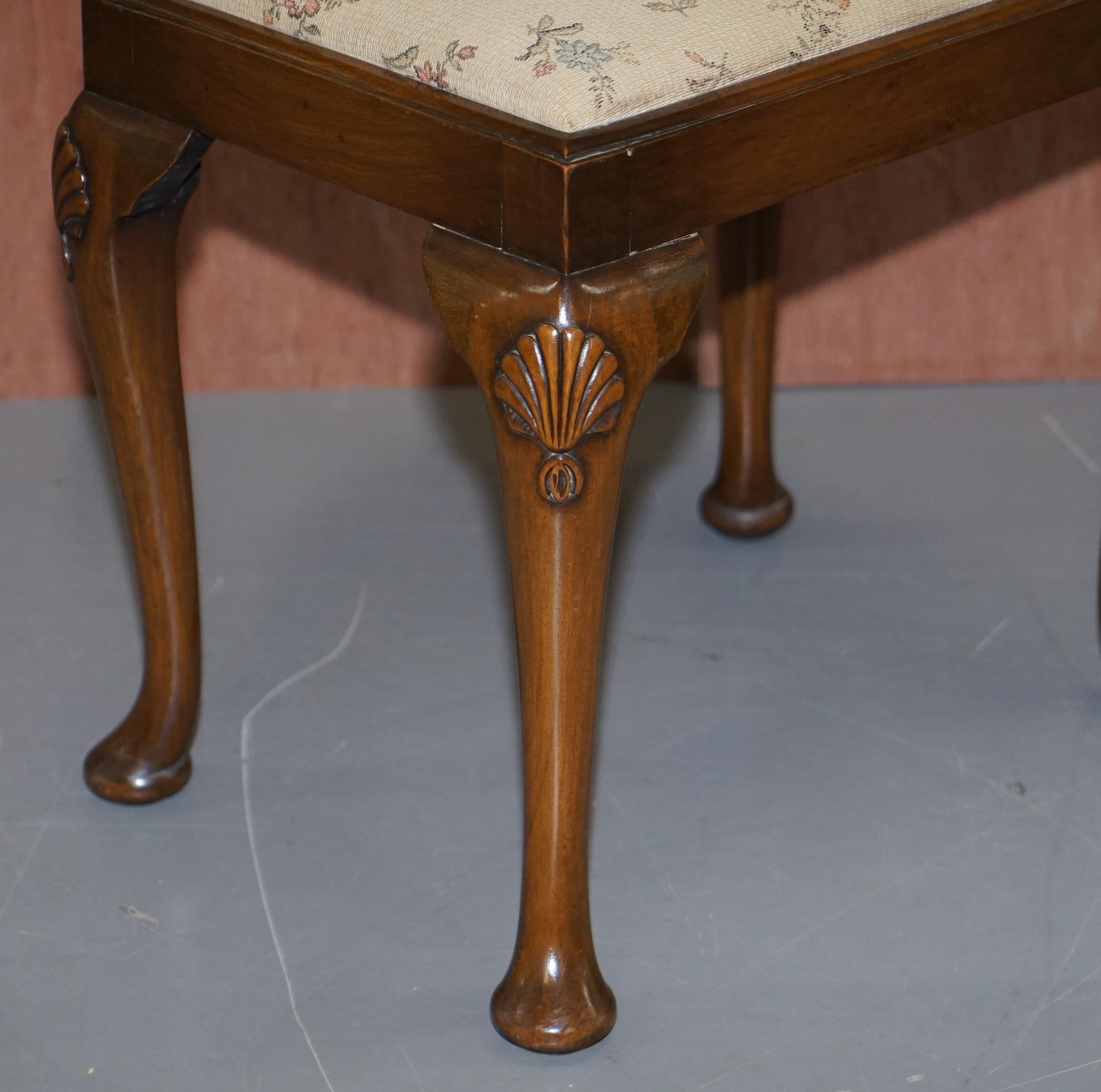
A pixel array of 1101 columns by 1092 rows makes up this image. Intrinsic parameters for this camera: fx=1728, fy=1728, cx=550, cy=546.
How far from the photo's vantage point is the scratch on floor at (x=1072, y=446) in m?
1.60

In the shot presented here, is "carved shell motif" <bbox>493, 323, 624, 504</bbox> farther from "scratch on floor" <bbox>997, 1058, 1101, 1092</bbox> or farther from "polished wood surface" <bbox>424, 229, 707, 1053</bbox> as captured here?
"scratch on floor" <bbox>997, 1058, 1101, 1092</bbox>

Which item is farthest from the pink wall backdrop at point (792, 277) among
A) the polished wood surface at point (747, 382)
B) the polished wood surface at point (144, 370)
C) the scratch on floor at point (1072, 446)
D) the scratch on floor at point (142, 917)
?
the scratch on floor at point (142, 917)

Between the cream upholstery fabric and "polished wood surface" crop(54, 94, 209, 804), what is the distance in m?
0.15

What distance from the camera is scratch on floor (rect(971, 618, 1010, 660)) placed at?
1.31m

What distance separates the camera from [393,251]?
5.72 ft

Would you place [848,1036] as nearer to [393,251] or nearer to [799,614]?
[799,614]

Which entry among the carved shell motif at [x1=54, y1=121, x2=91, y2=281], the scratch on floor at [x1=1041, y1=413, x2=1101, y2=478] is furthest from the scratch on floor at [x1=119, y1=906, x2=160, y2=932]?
the scratch on floor at [x1=1041, y1=413, x2=1101, y2=478]

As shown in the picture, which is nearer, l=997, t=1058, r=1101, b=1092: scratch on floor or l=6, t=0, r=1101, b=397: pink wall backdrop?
l=997, t=1058, r=1101, b=1092: scratch on floor

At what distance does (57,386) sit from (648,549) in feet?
2.21

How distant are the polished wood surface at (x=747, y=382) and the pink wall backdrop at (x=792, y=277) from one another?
0.31m

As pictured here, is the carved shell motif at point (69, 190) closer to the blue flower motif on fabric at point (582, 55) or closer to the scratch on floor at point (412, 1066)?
the blue flower motif on fabric at point (582, 55)

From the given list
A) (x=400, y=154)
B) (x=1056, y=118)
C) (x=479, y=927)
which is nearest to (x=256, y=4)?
(x=400, y=154)

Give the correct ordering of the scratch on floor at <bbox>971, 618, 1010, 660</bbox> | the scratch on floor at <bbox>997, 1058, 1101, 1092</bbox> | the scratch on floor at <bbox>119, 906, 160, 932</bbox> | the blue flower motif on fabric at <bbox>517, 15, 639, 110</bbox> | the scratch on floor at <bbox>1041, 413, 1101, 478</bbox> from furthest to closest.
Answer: the scratch on floor at <bbox>1041, 413, 1101, 478</bbox> < the scratch on floor at <bbox>971, 618, 1010, 660</bbox> < the scratch on floor at <bbox>119, 906, 160, 932</bbox> < the scratch on floor at <bbox>997, 1058, 1101, 1092</bbox> < the blue flower motif on fabric at <bbox>517, 15, 639, 110</bbox>

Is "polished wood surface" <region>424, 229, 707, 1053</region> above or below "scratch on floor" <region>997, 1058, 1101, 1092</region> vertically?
above
